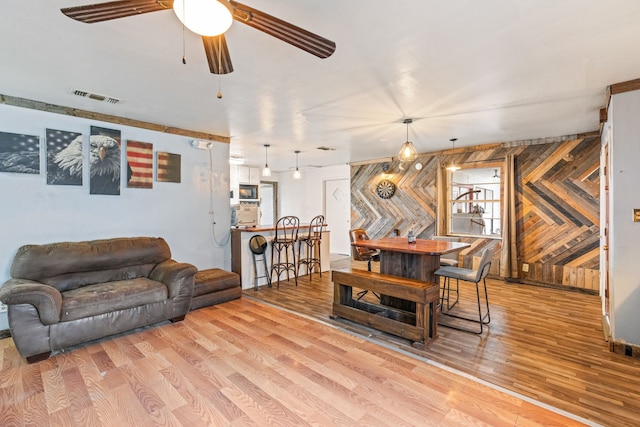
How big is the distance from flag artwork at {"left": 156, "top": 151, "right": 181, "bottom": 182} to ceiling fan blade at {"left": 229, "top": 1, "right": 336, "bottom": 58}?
11.0 ft

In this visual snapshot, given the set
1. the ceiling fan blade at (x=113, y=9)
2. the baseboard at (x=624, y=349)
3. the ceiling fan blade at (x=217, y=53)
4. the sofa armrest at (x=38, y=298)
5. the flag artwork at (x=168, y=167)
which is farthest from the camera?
the flag artwork at (x=168, y=167)

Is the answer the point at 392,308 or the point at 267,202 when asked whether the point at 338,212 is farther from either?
the point at 392,308

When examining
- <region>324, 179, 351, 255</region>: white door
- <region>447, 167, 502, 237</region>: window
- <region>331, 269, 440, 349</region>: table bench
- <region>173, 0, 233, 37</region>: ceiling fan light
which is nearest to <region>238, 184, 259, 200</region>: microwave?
<region>324, 179, 351, 255</region>: white door

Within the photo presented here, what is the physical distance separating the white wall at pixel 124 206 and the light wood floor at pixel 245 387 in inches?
48.0

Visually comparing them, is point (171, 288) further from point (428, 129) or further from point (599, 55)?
point (599, 55)

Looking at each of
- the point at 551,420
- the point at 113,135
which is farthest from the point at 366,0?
the point at 113,135

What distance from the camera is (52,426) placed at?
5.82 ft

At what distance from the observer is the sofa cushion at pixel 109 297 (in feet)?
9.00

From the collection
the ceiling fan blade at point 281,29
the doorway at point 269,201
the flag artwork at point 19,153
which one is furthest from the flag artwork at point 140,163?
the doorway at point 269,201

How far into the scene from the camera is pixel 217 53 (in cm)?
171

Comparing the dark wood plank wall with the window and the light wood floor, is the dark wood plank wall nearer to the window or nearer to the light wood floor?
the window

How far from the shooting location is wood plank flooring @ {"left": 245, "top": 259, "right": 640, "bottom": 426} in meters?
2.01

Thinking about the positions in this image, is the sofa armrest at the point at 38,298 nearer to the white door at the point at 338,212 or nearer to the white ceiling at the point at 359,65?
the white ceiling at the point at 359,65

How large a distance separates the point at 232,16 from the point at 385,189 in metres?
5.77
